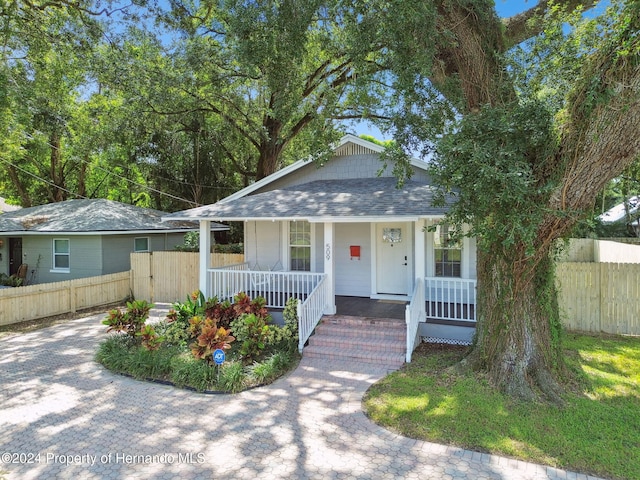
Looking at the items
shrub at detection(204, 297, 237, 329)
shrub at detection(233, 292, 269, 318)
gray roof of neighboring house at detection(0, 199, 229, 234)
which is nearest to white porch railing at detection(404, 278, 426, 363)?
shrub at detection(233, 292, 269, 318)

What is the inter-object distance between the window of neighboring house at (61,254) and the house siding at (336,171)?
798cm

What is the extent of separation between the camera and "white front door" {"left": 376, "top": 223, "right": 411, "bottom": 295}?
35.5 ft

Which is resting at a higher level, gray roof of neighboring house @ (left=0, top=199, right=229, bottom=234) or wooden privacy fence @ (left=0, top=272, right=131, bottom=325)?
gray roof of neighboring house @ (left=0, top=199, right=229, bottom=234)

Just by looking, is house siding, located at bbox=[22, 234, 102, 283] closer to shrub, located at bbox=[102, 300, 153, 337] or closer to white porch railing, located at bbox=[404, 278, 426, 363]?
shrub, located at bbox=[102, 300, 153, 337]

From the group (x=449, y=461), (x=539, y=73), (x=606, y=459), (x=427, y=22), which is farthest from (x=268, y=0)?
(x=606, y=459)

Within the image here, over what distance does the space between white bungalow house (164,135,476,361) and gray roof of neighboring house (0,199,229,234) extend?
5.22m

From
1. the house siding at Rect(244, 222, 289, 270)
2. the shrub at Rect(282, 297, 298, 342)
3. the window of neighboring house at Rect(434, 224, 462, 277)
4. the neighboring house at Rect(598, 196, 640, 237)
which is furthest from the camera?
the neighboring house at Rect(598, 196, 640, 237)

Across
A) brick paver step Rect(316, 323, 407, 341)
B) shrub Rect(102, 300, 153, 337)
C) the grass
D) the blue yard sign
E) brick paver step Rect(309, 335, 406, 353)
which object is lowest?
the grass

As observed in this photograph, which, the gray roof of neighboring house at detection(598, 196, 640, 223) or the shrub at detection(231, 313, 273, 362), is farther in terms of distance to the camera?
the gray roof of neighboring house at detection(598, 196, 640, 223)

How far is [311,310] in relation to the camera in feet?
27.8

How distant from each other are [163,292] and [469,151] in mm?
12024

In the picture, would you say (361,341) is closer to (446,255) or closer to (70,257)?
(446,255)

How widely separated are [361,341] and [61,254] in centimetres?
1280

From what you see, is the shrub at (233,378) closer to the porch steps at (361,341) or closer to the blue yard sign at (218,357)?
the blue yard sign at (218,357)
